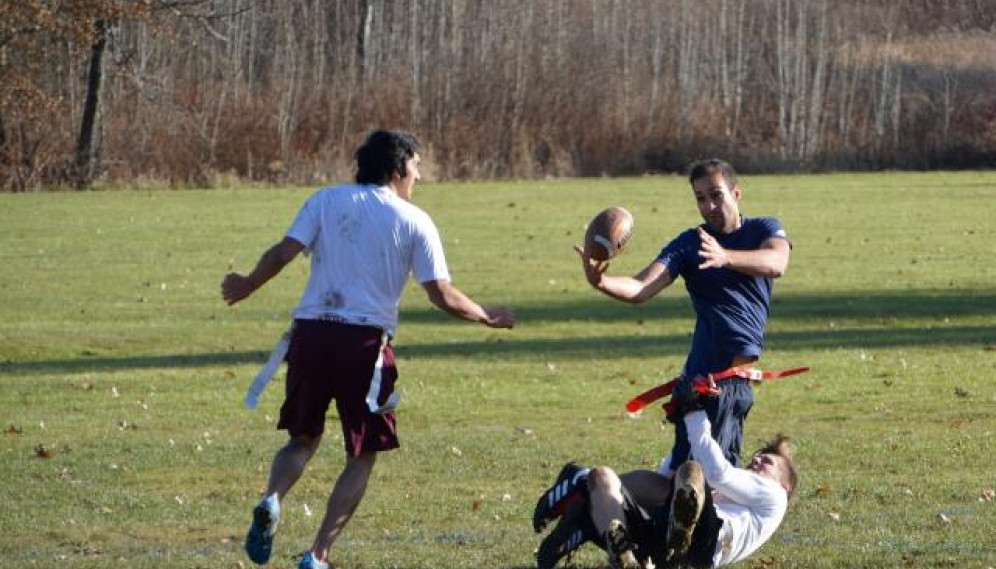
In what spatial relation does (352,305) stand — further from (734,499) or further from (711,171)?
(734,499)

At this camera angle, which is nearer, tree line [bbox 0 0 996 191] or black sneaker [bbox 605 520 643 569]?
black sneaker [bbox 605 520 643 569]

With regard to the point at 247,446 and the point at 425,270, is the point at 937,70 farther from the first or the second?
the point at 425,270

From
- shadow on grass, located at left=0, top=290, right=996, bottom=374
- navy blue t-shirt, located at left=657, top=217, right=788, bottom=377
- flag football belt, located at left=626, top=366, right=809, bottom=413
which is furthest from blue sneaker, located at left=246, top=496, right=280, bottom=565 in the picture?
shadow on grass, located at left=0, top=290, right=996, bottom=374

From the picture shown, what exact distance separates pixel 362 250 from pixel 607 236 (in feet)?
3.62

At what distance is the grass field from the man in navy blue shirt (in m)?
0.72

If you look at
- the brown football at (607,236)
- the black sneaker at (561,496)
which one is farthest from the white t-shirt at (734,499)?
the brown football at (607,236)

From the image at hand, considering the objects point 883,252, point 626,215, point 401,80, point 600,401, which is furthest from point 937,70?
point 626,215

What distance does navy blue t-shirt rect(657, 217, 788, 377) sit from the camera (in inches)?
343

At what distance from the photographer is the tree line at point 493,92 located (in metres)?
55.3

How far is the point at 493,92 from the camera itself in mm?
61219

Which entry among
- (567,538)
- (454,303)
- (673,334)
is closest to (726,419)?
(567,538)

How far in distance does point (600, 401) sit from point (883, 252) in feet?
58.7

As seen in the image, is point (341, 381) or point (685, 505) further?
point (341, 381)

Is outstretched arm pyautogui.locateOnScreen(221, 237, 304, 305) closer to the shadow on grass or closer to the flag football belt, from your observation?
the flag football belt
